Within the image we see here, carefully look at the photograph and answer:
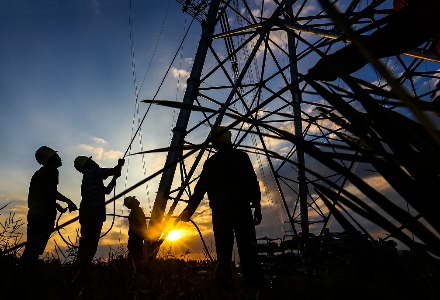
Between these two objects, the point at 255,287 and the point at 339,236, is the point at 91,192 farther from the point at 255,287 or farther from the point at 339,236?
the point at 339,236

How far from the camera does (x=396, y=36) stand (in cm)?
48

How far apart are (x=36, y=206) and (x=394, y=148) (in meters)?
5.12

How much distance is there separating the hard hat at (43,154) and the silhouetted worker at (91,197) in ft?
1.34

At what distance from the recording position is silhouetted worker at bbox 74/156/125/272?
4.15 metres

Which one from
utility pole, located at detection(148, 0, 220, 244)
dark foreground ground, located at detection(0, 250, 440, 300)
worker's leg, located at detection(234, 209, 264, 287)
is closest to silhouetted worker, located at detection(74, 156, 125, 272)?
dark foreground ground, located at detection(0, 250, 440, 300)

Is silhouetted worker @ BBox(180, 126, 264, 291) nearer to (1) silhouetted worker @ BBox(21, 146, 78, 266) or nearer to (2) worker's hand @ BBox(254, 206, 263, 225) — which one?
(2) worker's hand @ BBox(254, 206, 263, 225)

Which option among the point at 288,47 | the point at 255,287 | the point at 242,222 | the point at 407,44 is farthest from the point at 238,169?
the point at 288,47

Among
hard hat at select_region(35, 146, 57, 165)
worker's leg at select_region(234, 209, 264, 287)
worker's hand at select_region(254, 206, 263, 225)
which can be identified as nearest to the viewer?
worker's leg at select_region(234, 209, 264, 287)

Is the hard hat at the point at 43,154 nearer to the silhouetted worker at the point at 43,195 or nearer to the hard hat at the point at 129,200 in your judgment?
the silhouetted worker at the point at 43,195

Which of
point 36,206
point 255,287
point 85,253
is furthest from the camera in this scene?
point 36,206

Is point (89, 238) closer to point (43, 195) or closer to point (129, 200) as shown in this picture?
point (43, 195)

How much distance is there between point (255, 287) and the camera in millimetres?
3088

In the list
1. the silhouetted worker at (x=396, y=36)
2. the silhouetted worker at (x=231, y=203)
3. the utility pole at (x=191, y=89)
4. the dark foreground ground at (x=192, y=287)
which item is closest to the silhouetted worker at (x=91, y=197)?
the dark foreground ground at (x=192, y=287)

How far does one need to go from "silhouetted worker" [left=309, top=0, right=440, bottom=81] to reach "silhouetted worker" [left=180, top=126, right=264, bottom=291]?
274 centimetres
